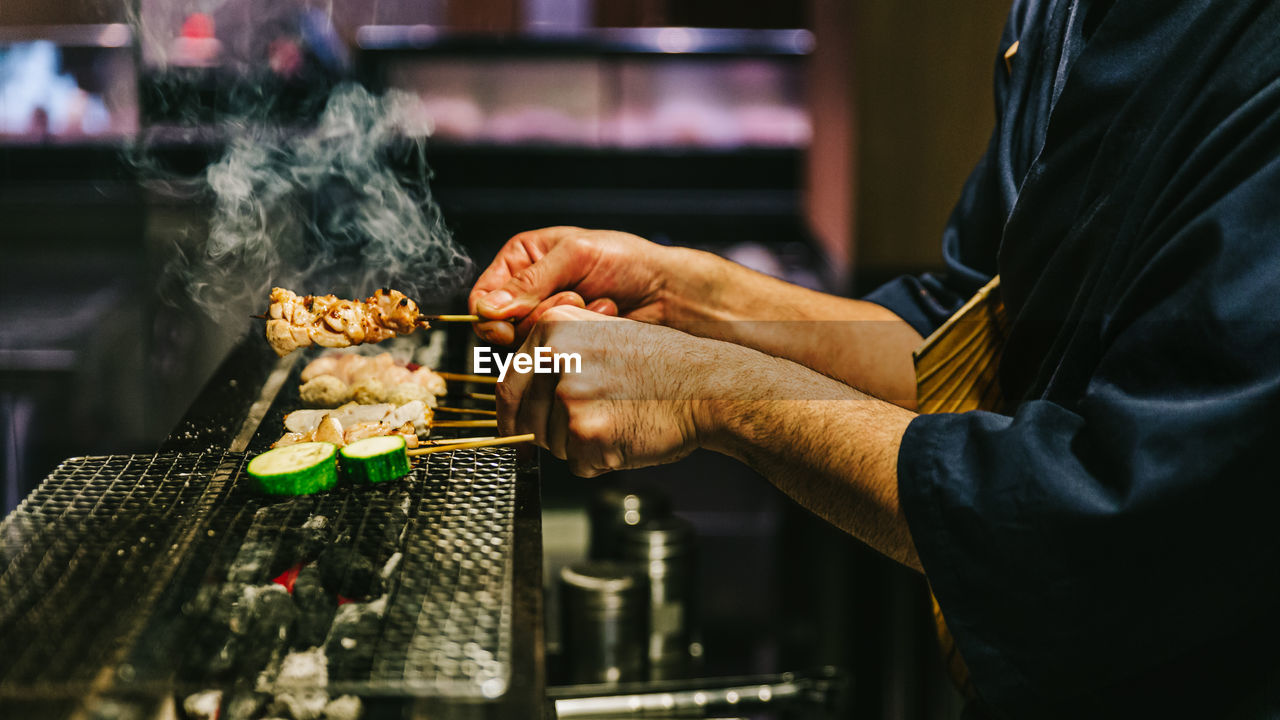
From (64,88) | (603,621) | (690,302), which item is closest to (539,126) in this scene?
(64,88)

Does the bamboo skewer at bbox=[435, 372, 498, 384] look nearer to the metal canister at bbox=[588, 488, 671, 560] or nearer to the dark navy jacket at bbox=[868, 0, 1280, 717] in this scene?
the dark navy jacket at bbox=[868, 0, 1280, 717]

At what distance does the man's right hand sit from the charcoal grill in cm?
21

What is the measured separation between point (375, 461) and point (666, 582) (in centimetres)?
123

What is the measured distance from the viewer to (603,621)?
217 cm

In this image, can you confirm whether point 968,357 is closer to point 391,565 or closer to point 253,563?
point 391,565

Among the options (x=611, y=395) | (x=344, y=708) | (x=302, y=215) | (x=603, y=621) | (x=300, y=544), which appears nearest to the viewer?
(x=344, y=708)

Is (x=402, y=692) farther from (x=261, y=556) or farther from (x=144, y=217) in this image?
(x=144, y=217)

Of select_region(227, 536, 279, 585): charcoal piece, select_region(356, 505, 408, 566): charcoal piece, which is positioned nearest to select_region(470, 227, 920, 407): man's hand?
select_region(356, 505, 408, 566): charcoal piece

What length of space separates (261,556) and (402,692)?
33 centimetres

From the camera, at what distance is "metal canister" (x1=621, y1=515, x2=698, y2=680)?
Result: 7.75ft

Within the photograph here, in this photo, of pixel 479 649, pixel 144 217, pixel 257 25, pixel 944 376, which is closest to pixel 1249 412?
pixel 944 376

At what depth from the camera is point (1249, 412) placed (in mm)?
936

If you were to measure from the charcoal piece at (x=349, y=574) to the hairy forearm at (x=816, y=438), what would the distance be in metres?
0.45

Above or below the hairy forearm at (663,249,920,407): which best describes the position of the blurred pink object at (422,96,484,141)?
above
